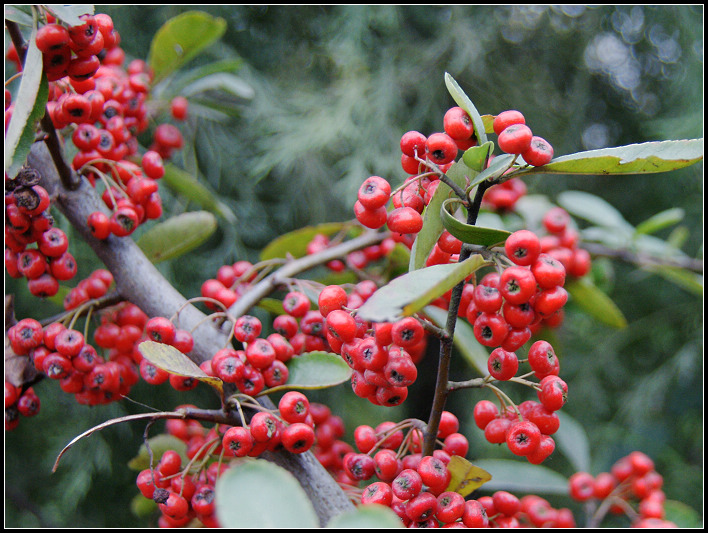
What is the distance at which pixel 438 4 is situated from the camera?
206 centimetres

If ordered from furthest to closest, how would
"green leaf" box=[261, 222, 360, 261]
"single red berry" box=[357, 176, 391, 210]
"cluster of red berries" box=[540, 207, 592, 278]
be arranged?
"cluster of red berries" box=[540, 207, 592, 278] < "green leaf" box=[261, 222, 360, 261] < "single red berry" box=[357, 176, 391, 210]

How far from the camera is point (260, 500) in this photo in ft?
1.24

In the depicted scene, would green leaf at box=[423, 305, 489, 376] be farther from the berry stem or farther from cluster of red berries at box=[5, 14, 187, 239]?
cluster of red berries at box=[5, 14, 187, 239]

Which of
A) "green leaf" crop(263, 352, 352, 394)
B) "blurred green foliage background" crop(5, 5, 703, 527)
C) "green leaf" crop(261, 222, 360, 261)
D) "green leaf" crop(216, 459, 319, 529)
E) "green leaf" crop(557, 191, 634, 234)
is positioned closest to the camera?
"green leaf" crop(216, 459, 319, 529)

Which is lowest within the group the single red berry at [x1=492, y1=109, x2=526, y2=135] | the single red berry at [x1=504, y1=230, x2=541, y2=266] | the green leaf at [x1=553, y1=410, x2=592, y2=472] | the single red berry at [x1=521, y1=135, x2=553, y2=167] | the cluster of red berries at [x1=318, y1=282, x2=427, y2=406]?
the green leaf at [x1=553, y1=410, x2=592, y2=472]

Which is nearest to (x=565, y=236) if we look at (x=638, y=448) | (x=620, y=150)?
(x=620, y=150)

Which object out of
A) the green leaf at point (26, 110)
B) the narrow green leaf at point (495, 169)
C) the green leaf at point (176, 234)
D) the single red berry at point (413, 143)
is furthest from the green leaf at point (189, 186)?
the narrow green leaf at point (495, 169)

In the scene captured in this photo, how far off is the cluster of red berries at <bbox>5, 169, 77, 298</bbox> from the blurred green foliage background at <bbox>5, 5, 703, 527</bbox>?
73 cm

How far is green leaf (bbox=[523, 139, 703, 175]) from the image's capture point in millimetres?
545

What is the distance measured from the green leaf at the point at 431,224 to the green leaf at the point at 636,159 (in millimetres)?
76

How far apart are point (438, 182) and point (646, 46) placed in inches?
94.7

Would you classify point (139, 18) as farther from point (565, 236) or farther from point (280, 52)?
point (565, 236)

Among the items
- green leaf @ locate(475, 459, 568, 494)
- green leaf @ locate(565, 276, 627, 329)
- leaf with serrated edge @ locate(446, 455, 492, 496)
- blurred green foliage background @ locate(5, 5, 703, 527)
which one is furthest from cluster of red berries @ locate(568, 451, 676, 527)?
leaf with serrated edge @ locate(446, 455, 492, 496)

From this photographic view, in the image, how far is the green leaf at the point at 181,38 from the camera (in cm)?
127
